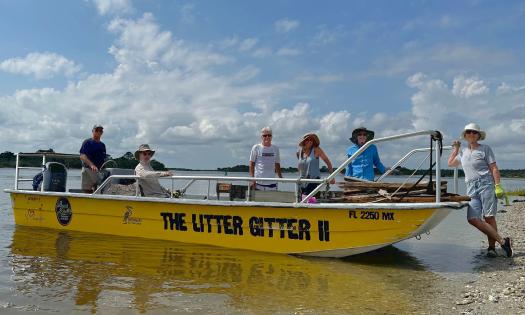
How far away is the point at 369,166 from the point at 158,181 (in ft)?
13.7

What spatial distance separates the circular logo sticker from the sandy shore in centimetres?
779

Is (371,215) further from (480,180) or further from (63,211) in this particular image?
(63,211)

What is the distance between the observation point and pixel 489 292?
5664mm

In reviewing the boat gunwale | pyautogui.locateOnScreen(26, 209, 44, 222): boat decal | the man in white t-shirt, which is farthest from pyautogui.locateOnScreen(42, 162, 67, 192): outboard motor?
the man in white t-shirt

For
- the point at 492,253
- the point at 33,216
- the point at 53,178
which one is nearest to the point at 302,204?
the point at 492,253

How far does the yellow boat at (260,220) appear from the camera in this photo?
23.0 feet

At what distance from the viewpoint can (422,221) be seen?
682 cm

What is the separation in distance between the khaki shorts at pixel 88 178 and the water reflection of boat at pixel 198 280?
160 cm

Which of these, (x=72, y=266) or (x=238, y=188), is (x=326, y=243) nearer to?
(x=238, y=188)

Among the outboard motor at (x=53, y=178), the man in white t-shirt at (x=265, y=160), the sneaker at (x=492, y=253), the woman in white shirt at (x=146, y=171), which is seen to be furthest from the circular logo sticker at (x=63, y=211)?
the sneaker at (x=492, y=253)

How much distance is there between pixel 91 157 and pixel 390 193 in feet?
21.1

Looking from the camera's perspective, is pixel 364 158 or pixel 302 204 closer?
pixel 302 204

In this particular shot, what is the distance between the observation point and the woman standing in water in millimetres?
7312

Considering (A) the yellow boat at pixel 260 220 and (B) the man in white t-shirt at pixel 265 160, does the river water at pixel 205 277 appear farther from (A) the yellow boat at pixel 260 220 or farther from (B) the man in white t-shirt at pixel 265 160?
(B) the man in white t-shirt at pixel 265 160
